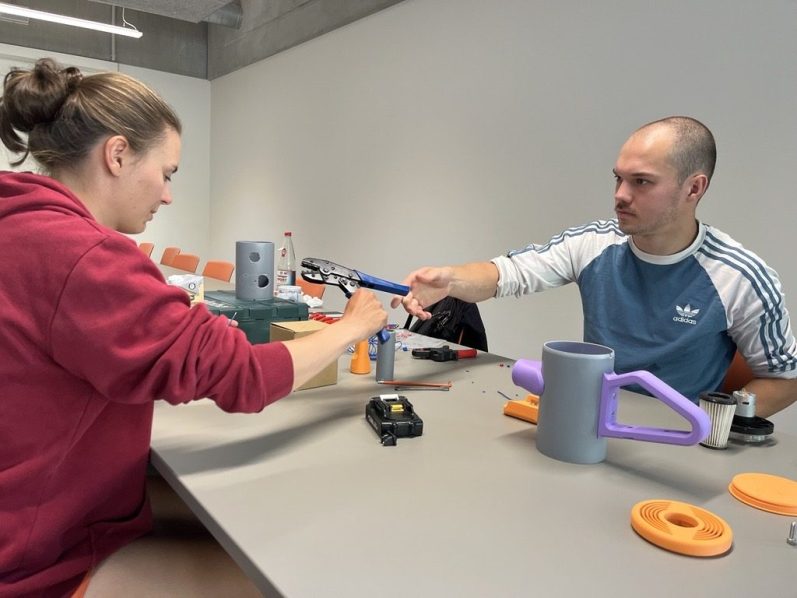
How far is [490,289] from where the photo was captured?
1.65 meters

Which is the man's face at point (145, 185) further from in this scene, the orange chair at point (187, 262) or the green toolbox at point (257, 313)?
the orange chair at point (187, 262)

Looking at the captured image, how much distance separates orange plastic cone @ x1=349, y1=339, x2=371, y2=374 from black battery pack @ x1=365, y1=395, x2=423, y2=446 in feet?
1.02

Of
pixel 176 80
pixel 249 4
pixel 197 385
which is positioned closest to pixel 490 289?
pixel 197 385

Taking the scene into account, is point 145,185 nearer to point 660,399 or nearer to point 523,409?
point 523,409

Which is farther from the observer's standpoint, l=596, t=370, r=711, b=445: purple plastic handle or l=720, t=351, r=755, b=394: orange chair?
l=720, t=351, r=755, b=394: orange chair

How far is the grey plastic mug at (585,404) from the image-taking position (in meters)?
0.85

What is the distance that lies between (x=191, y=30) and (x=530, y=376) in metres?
6.90

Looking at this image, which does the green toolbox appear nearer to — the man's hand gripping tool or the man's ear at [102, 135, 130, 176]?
the man's hand gripping tool

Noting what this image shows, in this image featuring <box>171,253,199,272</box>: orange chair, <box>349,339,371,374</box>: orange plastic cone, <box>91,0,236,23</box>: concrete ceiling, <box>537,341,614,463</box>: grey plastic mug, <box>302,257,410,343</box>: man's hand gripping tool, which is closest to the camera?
<box>537,341,614,463</box>: grey plastic mug

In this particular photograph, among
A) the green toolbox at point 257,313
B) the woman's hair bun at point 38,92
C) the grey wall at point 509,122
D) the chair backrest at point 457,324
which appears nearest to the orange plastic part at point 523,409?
the green toolbox at point 257,313

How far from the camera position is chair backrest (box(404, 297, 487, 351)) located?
2.20 metres

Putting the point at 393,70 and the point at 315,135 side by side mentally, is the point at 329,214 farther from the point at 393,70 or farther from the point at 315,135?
the point at 393,70

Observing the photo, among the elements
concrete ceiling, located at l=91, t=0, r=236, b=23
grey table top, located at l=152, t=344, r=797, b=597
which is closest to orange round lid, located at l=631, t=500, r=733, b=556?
grey table top, located at l=152, t=344, r=797, b=597

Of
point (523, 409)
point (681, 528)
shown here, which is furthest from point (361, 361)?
point (681, 528)
